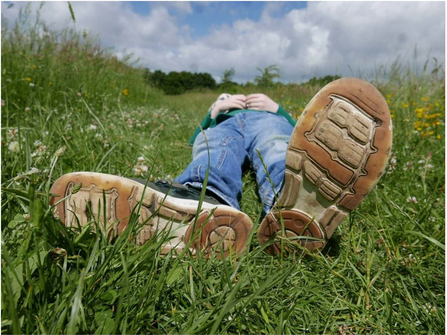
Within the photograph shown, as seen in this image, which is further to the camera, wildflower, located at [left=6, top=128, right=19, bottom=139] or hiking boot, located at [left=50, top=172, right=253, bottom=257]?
wildflower, located at [left=6, top=128, right=19, bottom=139]

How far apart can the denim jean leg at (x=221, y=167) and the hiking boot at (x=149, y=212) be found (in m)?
0.21

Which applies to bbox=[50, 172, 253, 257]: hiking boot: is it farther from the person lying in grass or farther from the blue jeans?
the blue jeans

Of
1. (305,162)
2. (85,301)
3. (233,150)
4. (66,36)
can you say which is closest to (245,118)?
(233,150)

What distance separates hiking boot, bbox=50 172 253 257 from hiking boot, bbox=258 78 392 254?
0.49 ft

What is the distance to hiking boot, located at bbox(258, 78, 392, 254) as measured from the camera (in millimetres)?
949

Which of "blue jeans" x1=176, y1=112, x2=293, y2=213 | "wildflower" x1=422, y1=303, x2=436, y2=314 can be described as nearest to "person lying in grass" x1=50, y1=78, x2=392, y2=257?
"blue jeans" x1=176, y1=112, x2=293, y2=213

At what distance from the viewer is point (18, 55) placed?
3.42 m

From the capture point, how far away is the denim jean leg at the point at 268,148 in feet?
4.38

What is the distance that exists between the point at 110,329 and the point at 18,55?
363cm

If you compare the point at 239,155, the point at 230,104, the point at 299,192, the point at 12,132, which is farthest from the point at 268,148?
the point at 12,132

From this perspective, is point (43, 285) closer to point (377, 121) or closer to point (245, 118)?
point (377, 121)

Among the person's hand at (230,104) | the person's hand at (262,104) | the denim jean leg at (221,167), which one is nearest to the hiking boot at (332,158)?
the denim jean leg at (221,167)

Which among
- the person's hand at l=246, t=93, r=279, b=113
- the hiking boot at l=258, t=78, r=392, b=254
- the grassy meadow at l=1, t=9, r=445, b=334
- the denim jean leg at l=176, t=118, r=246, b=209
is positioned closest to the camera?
the grassy meadow at l=1, t=9, r=445, b=334

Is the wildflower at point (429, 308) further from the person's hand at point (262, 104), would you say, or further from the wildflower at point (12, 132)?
the wildflower at point (12, 132)
